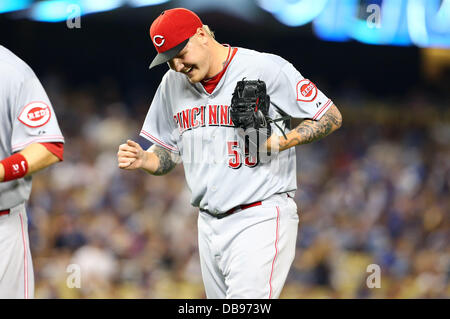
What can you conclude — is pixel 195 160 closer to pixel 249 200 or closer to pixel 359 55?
pixel 249 200

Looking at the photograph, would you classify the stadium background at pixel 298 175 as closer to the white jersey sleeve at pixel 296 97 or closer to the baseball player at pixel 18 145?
the baseball player at pixel 18 145

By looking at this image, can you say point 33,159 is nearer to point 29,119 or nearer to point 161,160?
point 29,119

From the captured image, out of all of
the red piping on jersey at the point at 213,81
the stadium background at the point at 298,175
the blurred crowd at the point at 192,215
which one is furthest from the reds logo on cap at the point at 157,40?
the stadium background at the point at 298,175

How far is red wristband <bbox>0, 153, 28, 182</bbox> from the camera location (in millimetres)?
2051

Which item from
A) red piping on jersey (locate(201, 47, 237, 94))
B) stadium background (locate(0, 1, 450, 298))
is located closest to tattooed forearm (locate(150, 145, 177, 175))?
red piping on jersey (locate(201, 47, 237, 94))

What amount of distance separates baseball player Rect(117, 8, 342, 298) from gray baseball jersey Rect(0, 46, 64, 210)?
1.33 feet

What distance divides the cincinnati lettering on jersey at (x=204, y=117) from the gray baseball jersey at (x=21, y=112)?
579mm

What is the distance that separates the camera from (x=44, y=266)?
19.2 feet

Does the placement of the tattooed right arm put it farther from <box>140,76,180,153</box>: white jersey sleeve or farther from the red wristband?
the red wristband

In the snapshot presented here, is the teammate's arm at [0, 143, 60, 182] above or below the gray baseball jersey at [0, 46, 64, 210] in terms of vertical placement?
below

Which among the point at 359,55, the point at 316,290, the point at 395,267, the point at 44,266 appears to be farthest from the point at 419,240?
the point at 44,266

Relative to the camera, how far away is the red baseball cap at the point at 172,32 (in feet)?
7.90

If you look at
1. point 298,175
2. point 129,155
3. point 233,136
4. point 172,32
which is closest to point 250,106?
point 233,136
